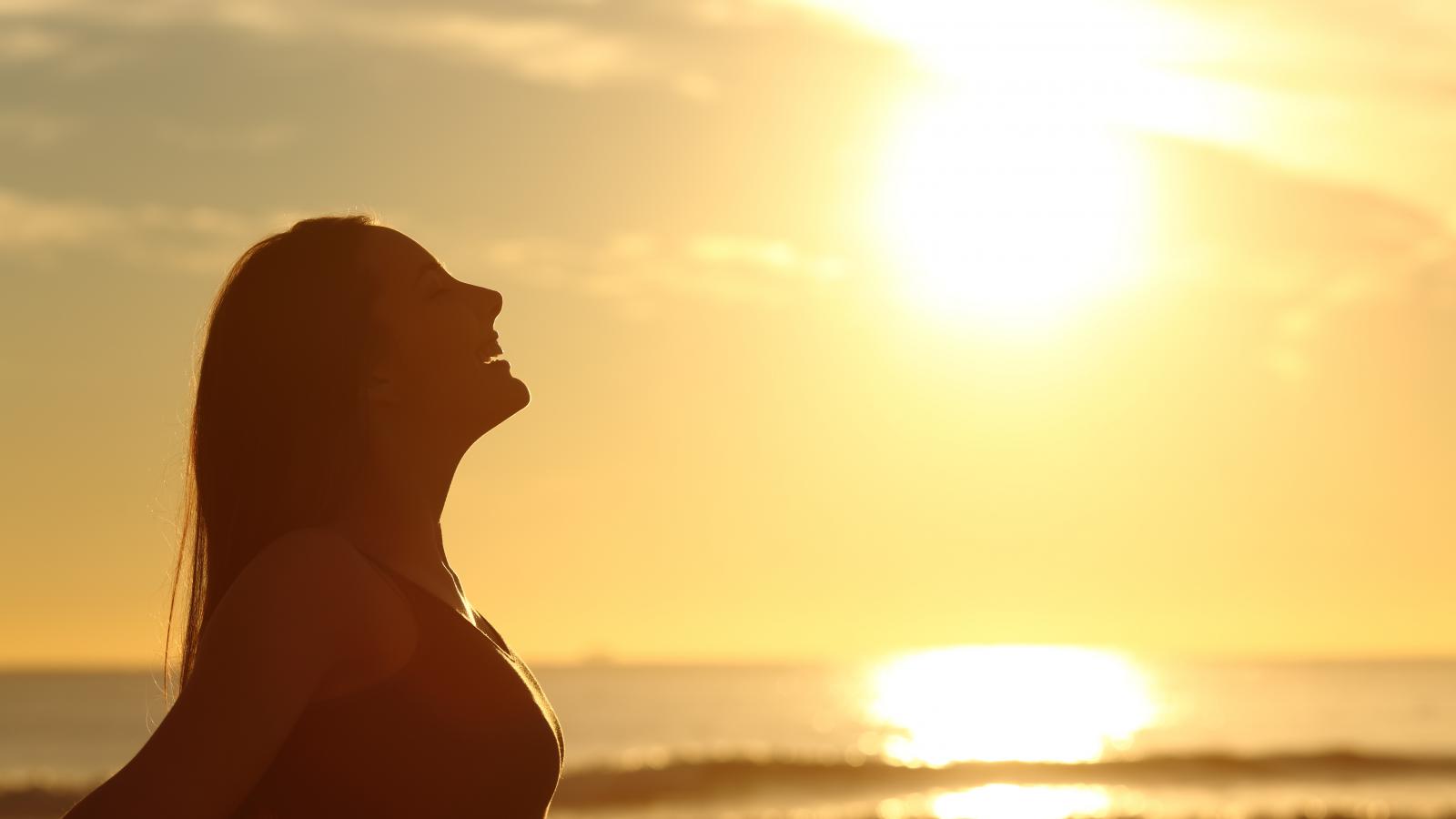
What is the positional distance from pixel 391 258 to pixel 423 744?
0.80m

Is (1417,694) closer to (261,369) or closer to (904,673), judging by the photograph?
(904,673)

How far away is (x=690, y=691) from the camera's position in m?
115

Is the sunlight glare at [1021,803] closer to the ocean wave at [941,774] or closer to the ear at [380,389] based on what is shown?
the ocean wave at [941,774]

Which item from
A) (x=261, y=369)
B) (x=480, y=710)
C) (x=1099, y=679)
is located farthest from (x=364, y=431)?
(x=1099, y=679)

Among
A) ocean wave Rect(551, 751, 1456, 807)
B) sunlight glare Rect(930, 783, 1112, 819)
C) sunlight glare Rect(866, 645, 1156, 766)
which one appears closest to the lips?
sunlight glare Rect(930, 783, 1112, 819)

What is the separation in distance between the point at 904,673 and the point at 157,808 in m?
163

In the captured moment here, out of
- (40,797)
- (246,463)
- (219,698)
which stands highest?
(40,797)

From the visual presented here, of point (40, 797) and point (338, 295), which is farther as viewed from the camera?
point (40, 797)

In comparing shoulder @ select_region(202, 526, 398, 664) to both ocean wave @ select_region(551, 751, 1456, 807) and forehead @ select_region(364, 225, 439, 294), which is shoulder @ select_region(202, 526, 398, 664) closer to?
forehead @ select_region(364, 225, 439, 294)

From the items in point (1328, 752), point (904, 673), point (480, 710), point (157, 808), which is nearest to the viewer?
point (157, 808)

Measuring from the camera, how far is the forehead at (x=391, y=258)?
2.56 meters

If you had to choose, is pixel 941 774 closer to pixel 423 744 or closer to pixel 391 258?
pixel 391 258

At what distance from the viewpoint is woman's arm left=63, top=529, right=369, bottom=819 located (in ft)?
6.59

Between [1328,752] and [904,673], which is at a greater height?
[904,673]
